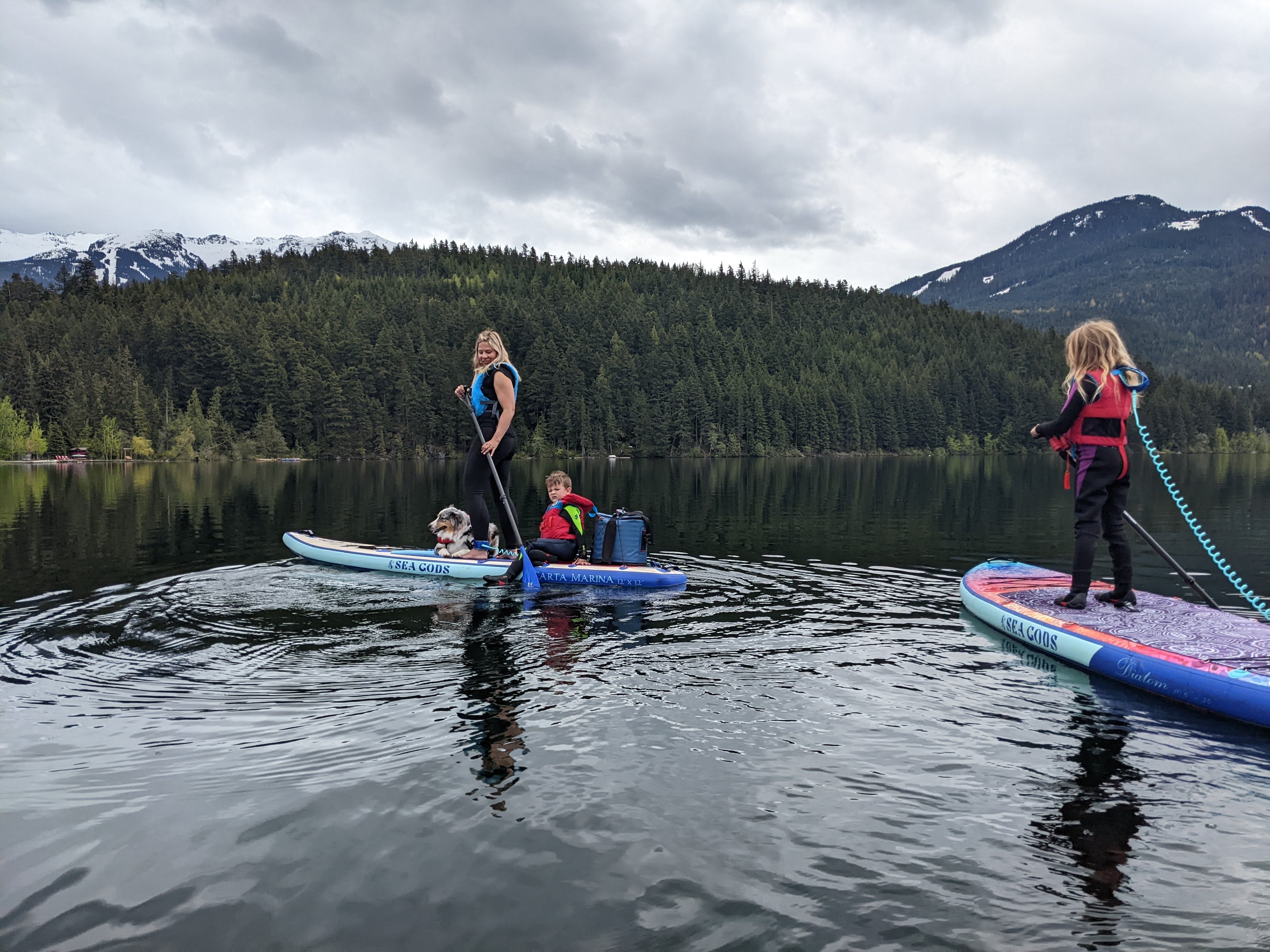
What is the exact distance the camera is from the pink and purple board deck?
7500mm

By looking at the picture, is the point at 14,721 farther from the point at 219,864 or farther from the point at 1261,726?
the point at 1261,726

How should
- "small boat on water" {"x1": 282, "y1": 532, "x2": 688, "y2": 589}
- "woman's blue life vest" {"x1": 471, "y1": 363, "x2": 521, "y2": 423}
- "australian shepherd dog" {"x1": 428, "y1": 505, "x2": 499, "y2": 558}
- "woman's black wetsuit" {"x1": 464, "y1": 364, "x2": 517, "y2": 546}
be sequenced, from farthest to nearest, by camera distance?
"australian shepherd dog" {"x1": 428, "y1": 505, "x2": 499, "y2": 558} < "woman's black wetsuit" {"x1": 464, "y1": 364, "x2": 517, "y2": 546} < "woman's blue life vest" {"x1": 471, "y1": 363, "x2": 521, "y2": 423} < "small boat on water" {"x1": 282, "y1": 532, "x2": 688, "y2": 589}

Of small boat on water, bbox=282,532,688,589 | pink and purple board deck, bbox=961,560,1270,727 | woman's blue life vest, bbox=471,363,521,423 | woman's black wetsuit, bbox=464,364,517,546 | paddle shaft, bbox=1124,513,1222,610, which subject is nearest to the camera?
pink and purple board deck, bbox=961,560,1270,727

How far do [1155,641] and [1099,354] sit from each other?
365cm

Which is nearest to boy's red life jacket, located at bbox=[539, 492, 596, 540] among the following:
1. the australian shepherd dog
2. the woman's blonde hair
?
the australian shepherd dog

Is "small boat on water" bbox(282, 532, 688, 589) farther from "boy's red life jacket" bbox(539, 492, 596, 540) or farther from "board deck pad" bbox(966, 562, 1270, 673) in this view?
"board deck pad" bbox(966, 562, 1270, 673)

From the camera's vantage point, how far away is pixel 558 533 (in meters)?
14.5

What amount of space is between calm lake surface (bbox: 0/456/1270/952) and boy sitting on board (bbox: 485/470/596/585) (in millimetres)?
845

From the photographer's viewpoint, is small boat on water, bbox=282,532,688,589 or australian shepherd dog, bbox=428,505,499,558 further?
australian shepherd dog, bbox=428,505,499,558

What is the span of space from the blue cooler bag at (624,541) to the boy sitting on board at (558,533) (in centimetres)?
51

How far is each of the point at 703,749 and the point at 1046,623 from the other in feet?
18.5

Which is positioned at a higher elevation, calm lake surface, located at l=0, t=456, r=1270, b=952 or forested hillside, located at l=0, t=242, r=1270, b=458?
forested hillside, located at l=0, t=242, r=1270, b=458

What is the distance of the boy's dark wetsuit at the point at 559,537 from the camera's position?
1404cm

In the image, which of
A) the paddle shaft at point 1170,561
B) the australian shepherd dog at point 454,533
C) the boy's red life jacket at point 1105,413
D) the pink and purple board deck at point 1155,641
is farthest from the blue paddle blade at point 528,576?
the paddle shaft at point 1170,561
